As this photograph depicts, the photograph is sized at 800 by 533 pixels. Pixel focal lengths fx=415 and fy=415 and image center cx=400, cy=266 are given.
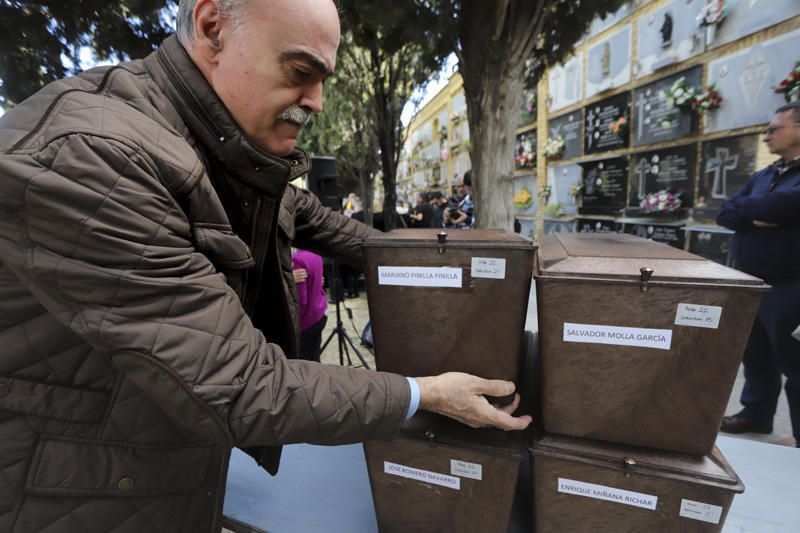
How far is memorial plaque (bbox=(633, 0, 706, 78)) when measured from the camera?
615 centimetres

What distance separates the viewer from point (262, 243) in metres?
1.06

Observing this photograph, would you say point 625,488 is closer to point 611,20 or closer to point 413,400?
point 413,400

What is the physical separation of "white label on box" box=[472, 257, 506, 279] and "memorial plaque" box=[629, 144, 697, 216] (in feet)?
22.7

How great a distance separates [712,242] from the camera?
592 centimetres

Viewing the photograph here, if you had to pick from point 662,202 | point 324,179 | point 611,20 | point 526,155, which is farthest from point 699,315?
point 526,155

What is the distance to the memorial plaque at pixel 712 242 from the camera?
570 centimetres

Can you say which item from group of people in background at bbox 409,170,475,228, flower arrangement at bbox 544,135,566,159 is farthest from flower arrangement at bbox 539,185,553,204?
group of people in background at bbox 409,170,475,228

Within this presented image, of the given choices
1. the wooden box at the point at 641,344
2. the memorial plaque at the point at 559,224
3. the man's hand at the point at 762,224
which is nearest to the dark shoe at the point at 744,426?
the man's hand at the point at 762,224

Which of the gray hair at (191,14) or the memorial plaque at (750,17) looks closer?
the gray hair at (191,14)

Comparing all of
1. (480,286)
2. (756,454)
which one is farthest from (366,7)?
(756,454)

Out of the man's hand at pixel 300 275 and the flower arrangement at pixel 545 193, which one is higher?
the flower arrangement at pixel 545 193

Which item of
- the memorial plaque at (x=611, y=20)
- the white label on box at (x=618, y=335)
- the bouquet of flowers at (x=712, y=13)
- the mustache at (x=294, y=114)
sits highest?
the memorial plaque at (x=611, y=20)

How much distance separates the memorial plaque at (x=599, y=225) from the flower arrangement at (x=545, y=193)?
1290mm

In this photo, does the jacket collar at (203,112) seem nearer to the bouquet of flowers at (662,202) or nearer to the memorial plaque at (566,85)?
the bouquet of flowers at (662,202)
